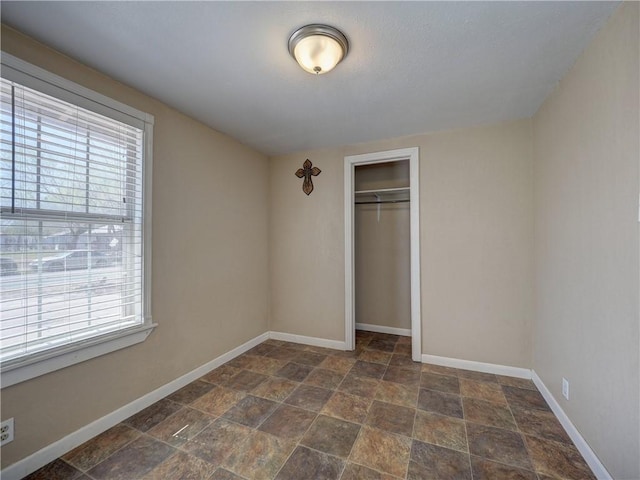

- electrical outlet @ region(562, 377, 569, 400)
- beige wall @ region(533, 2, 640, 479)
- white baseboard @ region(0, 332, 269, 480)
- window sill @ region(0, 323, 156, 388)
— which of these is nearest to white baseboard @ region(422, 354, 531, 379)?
beige wall @ region(533, 2, 640, 479)

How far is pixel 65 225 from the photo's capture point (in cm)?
165

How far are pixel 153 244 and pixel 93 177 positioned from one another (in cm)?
59

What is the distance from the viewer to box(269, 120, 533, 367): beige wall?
249 centimetres

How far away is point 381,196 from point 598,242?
250 centimetres

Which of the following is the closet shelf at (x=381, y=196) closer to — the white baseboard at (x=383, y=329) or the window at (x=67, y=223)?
the white baseboard at (x=383, y=329)

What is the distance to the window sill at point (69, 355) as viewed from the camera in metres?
1.42

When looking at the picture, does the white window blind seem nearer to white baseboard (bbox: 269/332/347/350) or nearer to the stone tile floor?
the stone tile floor

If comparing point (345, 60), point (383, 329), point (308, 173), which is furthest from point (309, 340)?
point (345, 60)

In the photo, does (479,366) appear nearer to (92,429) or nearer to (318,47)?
(318,47)

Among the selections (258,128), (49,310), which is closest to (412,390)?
(49,310)

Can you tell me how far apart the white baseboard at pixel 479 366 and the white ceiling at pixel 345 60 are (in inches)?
89.2

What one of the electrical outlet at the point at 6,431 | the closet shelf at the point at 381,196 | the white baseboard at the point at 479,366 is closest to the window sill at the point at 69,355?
the electrical outlet at the point at 6,431

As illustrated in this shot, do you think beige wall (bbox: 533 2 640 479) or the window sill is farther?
the window sill

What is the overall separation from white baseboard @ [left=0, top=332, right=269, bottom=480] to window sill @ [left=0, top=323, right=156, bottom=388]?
425mm
